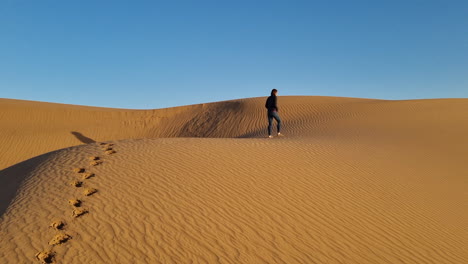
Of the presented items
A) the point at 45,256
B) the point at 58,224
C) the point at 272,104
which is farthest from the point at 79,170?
the point at 272,104

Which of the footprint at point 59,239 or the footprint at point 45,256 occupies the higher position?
the footprint at point 59,239

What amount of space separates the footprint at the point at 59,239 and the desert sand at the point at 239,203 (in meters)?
0.01

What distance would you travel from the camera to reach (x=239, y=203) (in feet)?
18.8

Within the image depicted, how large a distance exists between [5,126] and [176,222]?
69.9 ft

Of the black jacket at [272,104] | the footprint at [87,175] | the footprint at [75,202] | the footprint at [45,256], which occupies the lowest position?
the footprint at [45,256]

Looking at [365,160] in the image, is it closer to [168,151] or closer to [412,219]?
[412,219]

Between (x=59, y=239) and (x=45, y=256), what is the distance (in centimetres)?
33

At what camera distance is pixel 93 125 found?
24359 millimetres

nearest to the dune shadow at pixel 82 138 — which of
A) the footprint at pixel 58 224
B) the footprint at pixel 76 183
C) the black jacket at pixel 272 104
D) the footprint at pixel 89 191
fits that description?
the black jacket at pixel 272 104

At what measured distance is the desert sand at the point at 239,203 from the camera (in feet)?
14.9

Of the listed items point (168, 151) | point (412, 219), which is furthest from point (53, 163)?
point (412, 219)

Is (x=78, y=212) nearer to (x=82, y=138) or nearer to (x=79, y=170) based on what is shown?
(x=79, y=170)

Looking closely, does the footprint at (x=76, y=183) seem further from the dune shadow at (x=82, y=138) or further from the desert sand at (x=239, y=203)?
the dune shadow at (x=82, y=138)

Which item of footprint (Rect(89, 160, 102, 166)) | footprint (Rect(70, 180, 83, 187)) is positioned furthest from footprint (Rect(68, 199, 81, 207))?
footprint (Rect(89, 160, 102, 166))
